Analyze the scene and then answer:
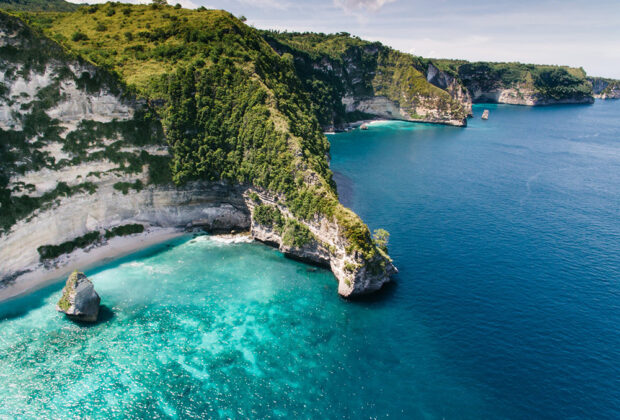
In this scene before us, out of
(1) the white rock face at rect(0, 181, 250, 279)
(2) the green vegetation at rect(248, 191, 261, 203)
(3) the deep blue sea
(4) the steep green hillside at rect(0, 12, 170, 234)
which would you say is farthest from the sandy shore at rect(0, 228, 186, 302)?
(2) the green vegetation at rect(248, 191, 261, 203)

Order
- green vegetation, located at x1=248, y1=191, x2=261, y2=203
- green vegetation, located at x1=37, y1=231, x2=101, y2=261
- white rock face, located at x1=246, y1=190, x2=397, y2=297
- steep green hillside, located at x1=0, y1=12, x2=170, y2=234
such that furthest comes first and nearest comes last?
green vegetation, located at x1=248, y1=191, x2=261, y2=203
green vegetation, located at x1=37, y1=231, x2=101, y2=261
steep green hillside, located at x1=0, y1=12, x2=170, y2=234
white rock face, located at x1=246, y1=190, x2=397, y2=297

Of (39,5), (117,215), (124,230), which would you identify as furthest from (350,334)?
(39,5)

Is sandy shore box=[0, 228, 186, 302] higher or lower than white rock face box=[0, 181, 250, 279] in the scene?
lower

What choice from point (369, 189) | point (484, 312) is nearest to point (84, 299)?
point (484, 312)

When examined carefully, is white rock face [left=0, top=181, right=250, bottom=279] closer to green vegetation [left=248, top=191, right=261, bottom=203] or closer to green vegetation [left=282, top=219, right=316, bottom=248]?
green vegetation [left=248, top=191, right=261, bottom=203]

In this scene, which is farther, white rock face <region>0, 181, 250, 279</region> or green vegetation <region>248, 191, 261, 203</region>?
green vegetation <region>248, 191, 261, 203</region>

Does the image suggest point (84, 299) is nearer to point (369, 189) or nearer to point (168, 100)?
point (168, 100)

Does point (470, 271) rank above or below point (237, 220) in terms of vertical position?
below

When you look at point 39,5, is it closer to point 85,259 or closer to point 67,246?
point 67,246
